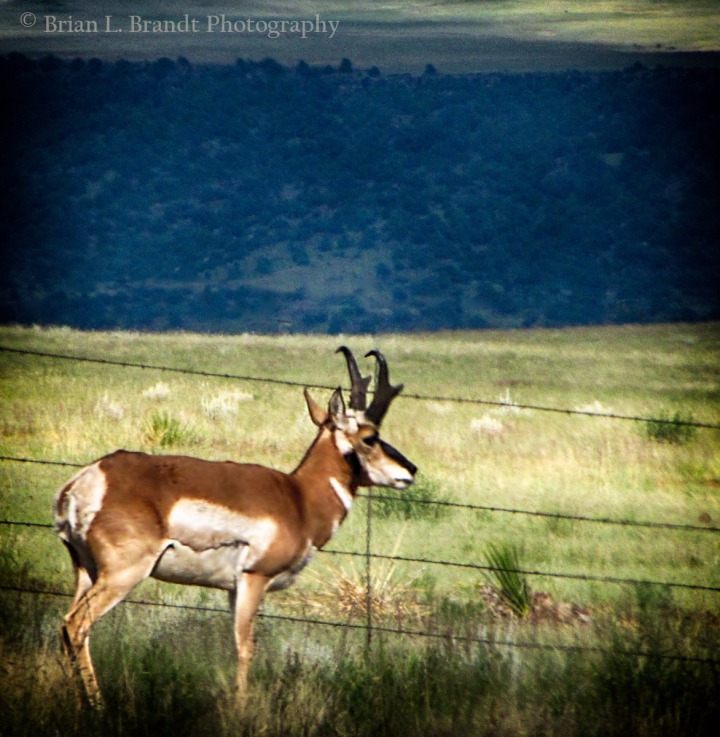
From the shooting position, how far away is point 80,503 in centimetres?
655

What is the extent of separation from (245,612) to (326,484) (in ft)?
3.28

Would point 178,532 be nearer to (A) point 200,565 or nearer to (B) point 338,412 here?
(A) point 200,565

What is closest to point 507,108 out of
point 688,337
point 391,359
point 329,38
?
point 329,38

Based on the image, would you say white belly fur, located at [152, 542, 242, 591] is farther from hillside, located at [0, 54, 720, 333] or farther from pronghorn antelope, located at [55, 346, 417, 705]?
hillside, located at [0, 54, 720, 333]

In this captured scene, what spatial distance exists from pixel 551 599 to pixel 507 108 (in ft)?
208

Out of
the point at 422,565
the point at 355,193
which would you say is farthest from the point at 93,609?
the point at 355,193

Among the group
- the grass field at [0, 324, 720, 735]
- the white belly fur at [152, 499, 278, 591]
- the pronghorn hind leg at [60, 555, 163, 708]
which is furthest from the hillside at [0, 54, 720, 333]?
the pronghorn hind leg at [60, 555, 163, 708]

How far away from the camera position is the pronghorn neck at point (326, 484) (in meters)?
7.30

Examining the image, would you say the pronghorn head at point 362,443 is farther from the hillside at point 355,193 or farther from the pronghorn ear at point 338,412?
the hillside at point 355,193

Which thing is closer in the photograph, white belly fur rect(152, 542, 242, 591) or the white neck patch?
white belly fur rect(152, 542, 242, 591)

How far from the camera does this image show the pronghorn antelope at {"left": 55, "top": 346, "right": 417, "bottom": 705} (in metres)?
6.45

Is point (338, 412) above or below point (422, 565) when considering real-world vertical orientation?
above

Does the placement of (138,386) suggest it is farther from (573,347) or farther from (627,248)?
(627,248)

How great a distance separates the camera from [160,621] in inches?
320
